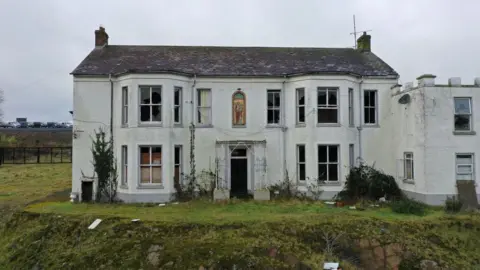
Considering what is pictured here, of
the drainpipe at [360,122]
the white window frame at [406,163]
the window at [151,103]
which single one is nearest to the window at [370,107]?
the drainpipe at [360,122]

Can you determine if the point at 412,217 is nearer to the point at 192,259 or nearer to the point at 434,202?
the point at 434,202

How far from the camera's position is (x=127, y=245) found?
485 inches

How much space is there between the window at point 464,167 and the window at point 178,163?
14.6m

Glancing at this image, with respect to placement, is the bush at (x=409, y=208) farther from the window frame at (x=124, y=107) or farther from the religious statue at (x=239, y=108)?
the window frame at (x=124, y=107)

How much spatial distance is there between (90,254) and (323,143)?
12752mm

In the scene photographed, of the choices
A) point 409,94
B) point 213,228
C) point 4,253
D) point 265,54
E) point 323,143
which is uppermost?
point 265,54

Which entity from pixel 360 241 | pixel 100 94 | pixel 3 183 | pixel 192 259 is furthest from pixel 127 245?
pixel 3 183

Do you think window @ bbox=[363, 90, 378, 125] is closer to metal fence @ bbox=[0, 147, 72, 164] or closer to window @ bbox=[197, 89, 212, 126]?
window @ bbox=[197, 89, 212, 126]

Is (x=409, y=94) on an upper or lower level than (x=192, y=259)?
upper

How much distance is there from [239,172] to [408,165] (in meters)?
9.52

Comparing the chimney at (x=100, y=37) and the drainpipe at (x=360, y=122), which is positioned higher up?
the chimney at (x=100, y=37)

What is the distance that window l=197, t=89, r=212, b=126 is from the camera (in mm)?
19859

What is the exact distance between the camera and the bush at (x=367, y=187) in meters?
18.5

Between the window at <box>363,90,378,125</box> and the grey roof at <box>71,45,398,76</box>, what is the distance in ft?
3.96
